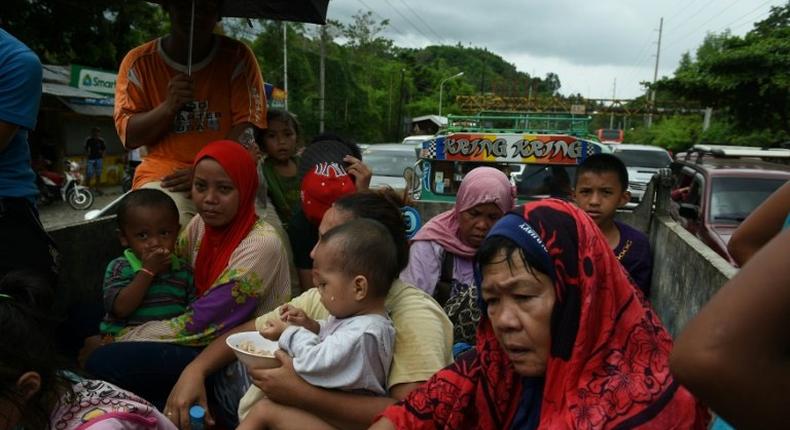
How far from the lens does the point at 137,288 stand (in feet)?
7.86

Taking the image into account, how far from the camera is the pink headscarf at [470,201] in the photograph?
9.75ft

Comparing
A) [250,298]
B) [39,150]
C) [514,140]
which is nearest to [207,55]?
[250,298]

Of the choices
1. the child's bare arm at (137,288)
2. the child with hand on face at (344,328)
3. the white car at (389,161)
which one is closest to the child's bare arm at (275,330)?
the child with hand on face at (344,328)

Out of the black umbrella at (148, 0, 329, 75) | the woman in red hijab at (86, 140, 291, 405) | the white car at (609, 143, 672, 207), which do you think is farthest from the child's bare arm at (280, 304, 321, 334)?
the white car at (609, 143, 672, 207)

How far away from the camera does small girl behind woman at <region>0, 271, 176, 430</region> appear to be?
150 cm

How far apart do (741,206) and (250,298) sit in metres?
5.75

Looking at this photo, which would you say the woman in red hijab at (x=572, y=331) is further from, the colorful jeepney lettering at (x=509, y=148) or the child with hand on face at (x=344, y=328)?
the colorful jeepney lettering at (x=509, y=148)

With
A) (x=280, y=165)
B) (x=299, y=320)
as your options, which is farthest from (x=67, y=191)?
(x=299, y=320)

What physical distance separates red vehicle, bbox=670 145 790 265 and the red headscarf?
4.35 meters

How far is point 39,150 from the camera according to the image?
15.8m

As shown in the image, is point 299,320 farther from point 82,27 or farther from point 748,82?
point 82,27

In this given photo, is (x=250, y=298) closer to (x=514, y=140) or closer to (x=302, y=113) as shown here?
(x=514, y=140)

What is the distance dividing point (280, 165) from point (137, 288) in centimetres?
168

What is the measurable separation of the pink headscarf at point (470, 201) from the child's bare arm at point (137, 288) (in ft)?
4.20
